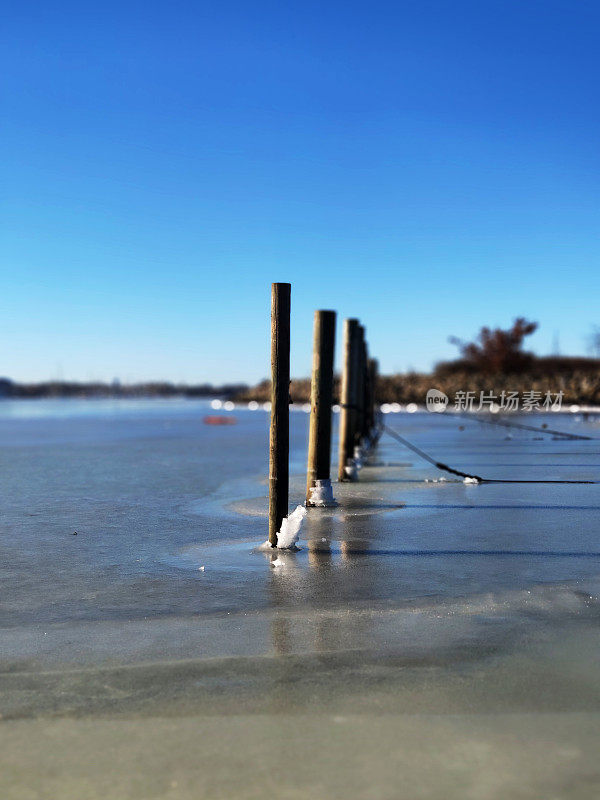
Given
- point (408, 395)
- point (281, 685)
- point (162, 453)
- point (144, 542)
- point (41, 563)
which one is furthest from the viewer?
point (408, 395)

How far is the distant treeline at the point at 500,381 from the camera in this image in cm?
5516

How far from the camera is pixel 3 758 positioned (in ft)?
9.86

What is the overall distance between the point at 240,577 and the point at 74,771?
9.67 ft

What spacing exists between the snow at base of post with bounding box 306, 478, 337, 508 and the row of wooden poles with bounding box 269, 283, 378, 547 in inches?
1.8

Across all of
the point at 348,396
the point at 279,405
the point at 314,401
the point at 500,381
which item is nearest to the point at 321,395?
the point at 314,401

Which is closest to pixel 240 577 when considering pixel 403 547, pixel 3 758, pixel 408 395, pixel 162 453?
pixel 403 547

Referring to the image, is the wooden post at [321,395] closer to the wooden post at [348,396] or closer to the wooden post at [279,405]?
the wooden post at [279,405]

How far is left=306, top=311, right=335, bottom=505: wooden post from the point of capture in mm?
9336

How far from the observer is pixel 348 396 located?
13.7m

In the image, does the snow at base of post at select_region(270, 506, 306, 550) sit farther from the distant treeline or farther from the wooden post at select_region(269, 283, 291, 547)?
the distant treeline

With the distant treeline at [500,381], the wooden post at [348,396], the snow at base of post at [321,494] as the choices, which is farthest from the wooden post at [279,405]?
the distant treeline at [500,381]

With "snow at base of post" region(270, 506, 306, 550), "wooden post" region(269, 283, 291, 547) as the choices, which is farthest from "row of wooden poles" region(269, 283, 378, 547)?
"snow at base of post" region(270, 506, 306, 550)

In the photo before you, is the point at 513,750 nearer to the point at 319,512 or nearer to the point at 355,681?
the point at 355,681

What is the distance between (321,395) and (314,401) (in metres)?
0.10
